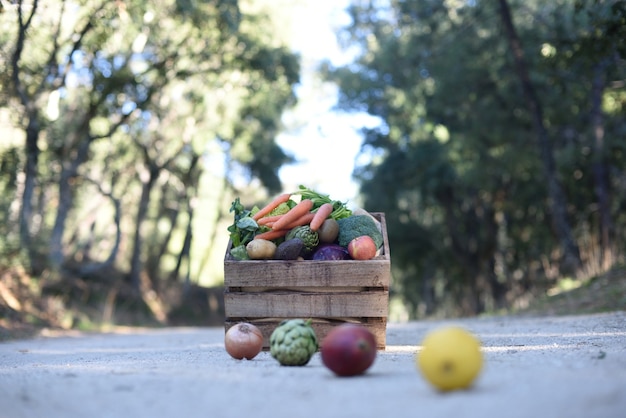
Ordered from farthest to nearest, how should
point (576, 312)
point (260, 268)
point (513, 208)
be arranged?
1. point (513, 208)
2. point (576, 312)
3. point (260, 268)

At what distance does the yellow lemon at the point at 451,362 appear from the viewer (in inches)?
146

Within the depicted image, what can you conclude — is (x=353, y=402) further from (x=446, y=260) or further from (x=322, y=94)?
(x=322, y=94)

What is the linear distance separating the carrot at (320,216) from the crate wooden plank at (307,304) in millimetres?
721

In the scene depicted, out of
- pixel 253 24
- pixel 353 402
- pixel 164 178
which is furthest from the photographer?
pixel 164 178

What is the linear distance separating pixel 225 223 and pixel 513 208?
19.2m

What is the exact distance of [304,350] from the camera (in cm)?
530

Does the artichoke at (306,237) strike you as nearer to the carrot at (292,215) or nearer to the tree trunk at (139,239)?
the carrot at (292,215)

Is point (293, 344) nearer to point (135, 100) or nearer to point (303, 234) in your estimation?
point (303, 234)

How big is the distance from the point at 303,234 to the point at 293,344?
1915 mm

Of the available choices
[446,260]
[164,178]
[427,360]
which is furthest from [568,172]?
[427,360]

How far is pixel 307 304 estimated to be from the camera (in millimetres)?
6891

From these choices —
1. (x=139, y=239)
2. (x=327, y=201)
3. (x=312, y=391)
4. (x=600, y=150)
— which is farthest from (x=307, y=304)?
(x=139, y=239)

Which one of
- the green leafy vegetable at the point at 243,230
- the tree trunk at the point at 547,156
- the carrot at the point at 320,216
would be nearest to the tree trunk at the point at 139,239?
the tree trunk at the point at 547,156

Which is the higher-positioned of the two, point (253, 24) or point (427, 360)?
point (253, 24)
